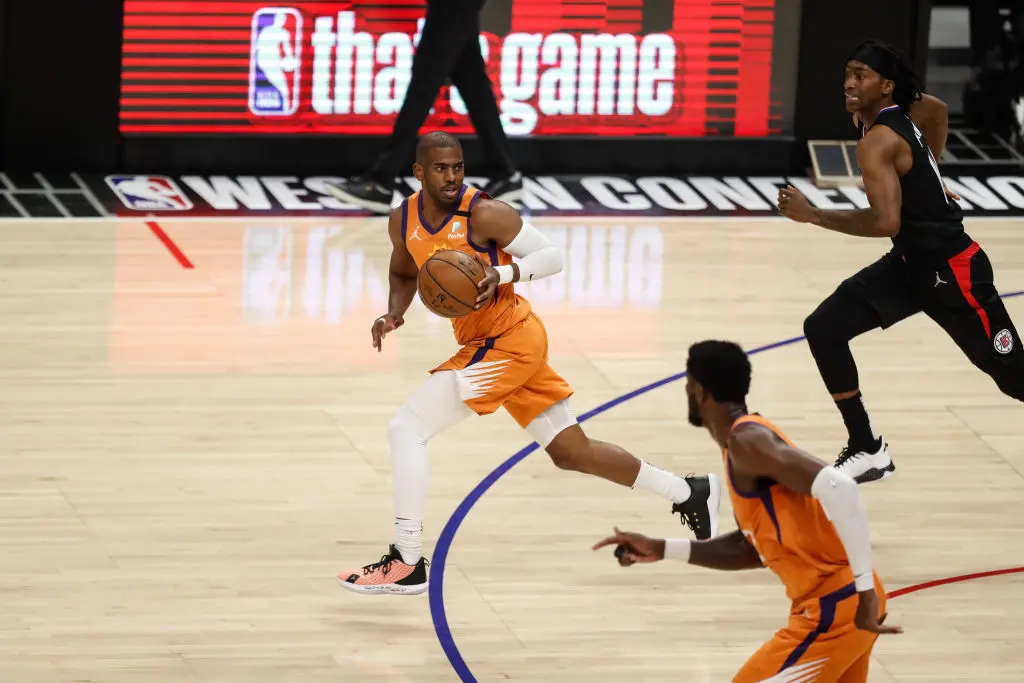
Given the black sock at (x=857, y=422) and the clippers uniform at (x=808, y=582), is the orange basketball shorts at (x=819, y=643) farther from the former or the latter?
the black sock at (x=857, y=422)

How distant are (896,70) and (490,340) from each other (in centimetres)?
180

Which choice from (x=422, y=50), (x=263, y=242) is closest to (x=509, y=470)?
(x=263, y=242)

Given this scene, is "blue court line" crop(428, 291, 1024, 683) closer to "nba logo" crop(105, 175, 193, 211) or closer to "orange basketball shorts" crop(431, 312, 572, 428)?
"orange basketball shorts" crop(431, 312, 572, 428)

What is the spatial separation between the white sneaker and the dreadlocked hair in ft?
4.56

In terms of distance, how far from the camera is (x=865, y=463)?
689cm

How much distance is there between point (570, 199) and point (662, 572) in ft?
19.7

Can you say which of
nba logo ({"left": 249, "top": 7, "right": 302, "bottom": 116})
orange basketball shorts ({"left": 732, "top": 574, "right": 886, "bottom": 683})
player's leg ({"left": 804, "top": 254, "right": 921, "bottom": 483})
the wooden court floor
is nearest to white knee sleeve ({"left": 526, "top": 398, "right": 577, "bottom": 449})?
the wooden court floor

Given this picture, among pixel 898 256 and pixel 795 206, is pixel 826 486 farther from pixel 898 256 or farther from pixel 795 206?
pixel 898 256

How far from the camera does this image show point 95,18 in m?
11.5

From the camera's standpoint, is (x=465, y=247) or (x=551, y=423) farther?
(x=551, y=423)

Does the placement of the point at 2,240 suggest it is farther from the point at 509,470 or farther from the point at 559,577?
the point at 559,577

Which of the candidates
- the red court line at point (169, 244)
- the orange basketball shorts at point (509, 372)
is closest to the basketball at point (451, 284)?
the orange basketball shorts at point (509, 372)

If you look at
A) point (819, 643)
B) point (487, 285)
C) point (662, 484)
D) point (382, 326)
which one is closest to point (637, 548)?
point (819, 643)

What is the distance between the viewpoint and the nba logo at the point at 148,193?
11203mm
